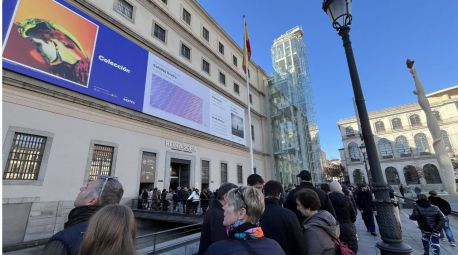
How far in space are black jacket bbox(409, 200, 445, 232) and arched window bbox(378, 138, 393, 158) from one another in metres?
52.1

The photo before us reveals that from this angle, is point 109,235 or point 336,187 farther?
point 336,187

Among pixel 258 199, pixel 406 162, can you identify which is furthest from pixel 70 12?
pixel 406 162

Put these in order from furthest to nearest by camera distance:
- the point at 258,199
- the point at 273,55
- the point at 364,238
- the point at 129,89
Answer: the point at 273,55 → the point at 129,89 → the point at 364,238 → the point at 258,199

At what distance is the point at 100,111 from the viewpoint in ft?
43.6

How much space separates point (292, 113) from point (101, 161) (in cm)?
2455

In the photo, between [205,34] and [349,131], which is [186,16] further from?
[349,131]

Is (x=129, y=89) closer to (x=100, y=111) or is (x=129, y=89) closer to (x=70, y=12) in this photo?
(x=100, y=111)

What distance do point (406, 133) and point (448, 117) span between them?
24.2 ft

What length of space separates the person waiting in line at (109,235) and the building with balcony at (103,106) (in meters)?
11.7

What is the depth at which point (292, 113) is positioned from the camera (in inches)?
1229

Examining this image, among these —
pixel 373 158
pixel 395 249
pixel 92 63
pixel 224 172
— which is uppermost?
pixel 92 63

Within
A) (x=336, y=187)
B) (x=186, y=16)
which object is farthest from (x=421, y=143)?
(x=336, y=187)

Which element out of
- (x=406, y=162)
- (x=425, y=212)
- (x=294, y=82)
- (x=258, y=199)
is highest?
(x=294, y=82)

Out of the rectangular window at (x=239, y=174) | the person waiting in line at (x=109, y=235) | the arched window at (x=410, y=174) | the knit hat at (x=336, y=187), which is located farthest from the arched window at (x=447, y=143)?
the person waiting in line at (x=109, y=235)
